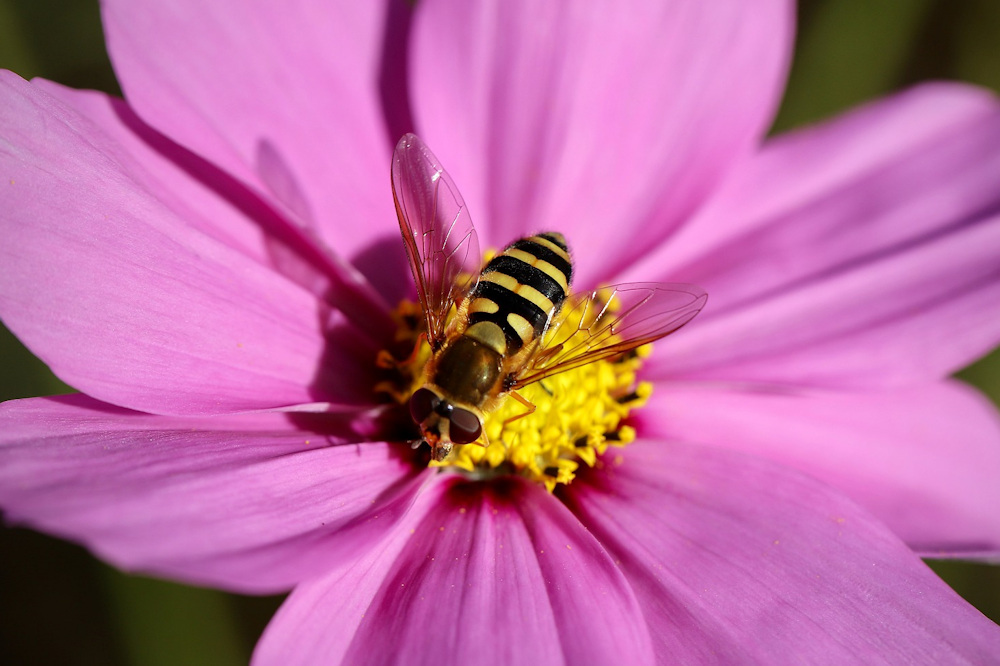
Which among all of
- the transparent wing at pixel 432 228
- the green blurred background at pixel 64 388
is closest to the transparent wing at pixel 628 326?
the transparent wing at pixel 432 228

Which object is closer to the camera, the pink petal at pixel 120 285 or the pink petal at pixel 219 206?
the pink petal at pixel 120 285

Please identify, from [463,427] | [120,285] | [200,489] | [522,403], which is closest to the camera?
[200,489]

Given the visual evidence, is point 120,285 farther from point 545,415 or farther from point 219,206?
point 545,415

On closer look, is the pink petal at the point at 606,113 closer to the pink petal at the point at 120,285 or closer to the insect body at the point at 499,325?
the insect body at the point at 499,325

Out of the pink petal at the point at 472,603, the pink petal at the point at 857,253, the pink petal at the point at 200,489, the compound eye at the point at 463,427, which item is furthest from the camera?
the pink petal at the point at 857,253

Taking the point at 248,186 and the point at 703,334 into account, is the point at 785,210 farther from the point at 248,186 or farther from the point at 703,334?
the point at 248,186

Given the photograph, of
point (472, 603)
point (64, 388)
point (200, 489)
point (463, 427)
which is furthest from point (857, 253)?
point (64, 388)
